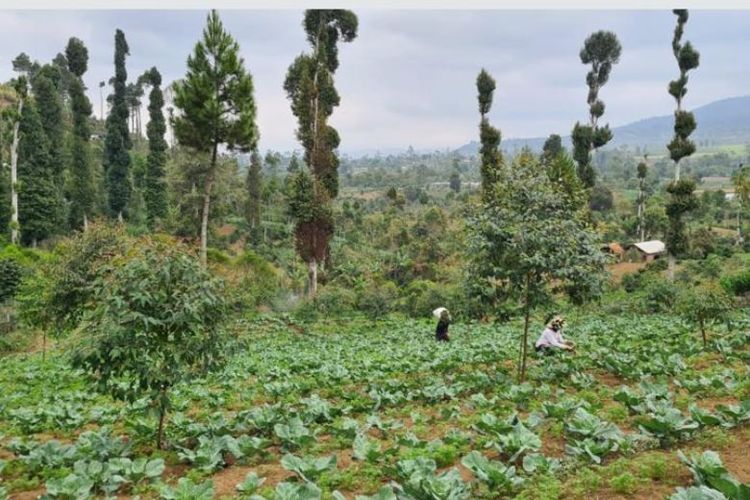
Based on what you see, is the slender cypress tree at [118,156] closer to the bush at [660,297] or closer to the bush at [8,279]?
the bush at [8,279]

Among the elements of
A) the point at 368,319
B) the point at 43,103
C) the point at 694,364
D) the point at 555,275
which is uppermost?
the point at 43,103

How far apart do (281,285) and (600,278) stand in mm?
29151

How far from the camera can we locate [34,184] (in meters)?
44.5

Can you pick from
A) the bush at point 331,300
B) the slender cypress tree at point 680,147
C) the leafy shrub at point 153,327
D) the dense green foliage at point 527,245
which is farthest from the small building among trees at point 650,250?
the leafy shrub at point 153,327

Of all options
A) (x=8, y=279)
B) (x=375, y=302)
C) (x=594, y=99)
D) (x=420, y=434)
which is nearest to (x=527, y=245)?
(x=420, y=434)

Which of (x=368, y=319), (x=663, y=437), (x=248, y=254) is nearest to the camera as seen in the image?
(x=663, y=437)

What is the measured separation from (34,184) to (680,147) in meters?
47.1

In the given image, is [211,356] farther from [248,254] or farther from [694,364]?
[248,254]

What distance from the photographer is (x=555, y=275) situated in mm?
10656

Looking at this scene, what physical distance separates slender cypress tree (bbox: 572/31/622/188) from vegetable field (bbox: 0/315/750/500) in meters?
32.1

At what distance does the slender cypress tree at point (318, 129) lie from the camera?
32.4m

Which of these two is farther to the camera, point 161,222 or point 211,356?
point 161,222

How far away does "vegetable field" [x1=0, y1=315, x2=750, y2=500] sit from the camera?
5059mm

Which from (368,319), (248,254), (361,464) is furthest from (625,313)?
(361,464)
